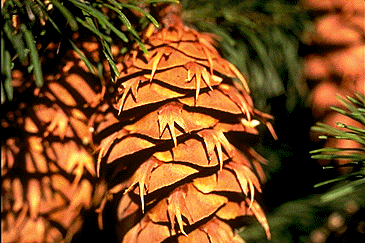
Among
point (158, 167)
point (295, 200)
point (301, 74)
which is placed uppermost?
point (158, 167)

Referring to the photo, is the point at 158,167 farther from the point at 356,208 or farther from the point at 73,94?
the point at 356,208

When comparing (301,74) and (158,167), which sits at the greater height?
(158,167)

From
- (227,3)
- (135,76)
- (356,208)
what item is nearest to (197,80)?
(135,76)
